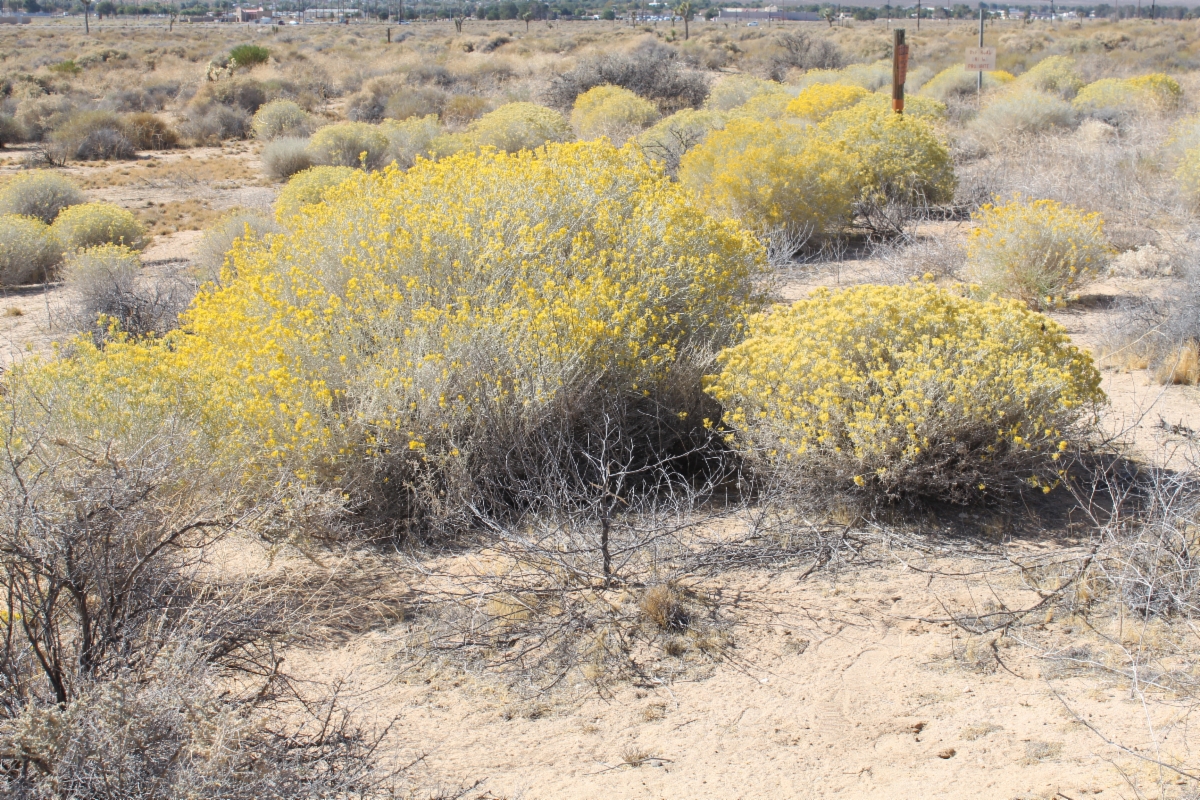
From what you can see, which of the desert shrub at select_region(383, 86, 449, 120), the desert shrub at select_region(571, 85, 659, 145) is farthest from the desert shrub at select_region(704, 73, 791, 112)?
the desert shrub at select_region(383, 86, 449, 120)

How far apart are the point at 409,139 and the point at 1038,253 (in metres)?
12.8

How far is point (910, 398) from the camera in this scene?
441 centimetres

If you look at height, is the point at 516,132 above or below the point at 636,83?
below

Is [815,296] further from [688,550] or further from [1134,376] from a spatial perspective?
[1134,376]

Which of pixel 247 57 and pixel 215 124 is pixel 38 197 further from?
pixel 247 57

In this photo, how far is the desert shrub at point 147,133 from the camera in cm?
2209

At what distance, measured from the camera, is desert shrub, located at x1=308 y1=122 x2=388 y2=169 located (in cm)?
1764

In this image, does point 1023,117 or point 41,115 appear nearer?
point 1023,117

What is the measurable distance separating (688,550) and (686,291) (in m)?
2.04

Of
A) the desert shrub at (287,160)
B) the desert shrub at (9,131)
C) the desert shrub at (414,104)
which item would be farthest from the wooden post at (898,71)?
the desert shrub at (9,131)

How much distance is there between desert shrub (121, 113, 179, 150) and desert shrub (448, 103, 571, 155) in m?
10.3

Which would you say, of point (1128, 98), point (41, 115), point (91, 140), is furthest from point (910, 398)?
point (41, 115)

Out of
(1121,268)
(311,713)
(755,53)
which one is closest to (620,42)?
(755,53)

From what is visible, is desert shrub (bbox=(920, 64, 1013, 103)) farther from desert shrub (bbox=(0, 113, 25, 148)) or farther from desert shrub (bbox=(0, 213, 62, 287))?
desert shrub (bbox=(0, 113, 25, 148))
